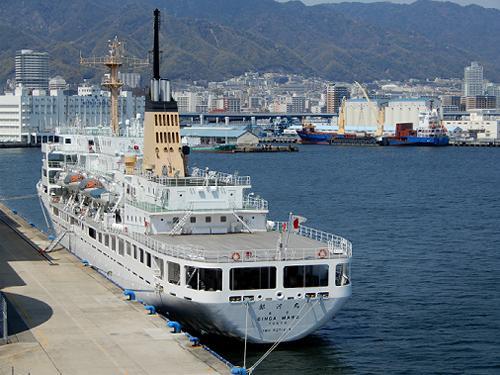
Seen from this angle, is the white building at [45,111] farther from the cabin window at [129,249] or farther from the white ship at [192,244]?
the cabin window at [129,249]

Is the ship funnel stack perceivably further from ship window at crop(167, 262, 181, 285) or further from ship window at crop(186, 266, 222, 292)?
ship window at crop(186, 266, 222, 292)

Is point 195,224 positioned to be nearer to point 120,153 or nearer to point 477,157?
point 120,153

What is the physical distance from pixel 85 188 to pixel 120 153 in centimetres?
223

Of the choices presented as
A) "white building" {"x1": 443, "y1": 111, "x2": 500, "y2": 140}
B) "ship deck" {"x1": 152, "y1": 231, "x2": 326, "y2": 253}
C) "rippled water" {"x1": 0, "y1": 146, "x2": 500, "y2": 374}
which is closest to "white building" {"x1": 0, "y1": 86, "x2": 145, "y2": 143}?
"white building" {"x1": 443, "y1": 111, "x2": 500, "y2": 140}

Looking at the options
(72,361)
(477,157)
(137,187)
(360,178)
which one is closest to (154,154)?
(137,187)

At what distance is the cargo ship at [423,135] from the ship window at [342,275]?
143601 mm

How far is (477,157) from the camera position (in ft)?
439

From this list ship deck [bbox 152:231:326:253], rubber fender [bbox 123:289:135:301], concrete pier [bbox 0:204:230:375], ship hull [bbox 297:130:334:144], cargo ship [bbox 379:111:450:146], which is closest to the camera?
concrete pier [bbox 0:204:230:375]

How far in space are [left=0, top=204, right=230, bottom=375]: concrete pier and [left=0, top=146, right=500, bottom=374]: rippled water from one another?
9.68 ft

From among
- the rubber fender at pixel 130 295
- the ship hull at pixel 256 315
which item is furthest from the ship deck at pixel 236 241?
the rubber fender at pixel 130 295

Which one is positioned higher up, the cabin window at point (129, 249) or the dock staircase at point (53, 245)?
the cabin window at point (129, 249)

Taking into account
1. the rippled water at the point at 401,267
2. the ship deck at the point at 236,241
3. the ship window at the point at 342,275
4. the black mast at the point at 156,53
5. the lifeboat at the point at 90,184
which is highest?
the black mast at the point at 156,53

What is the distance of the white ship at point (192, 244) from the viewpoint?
24922 millimetres

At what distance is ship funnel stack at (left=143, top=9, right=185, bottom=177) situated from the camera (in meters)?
33.5
